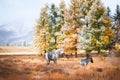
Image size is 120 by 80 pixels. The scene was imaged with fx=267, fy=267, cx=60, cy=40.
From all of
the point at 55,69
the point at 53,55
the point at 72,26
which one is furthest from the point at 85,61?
the point at 72,26

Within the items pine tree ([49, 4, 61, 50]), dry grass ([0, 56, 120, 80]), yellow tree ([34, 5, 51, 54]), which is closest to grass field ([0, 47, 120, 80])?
dry grass ([0, 56, 120, 80])

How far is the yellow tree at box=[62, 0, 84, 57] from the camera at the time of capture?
9477mm

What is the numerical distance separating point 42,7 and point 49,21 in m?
0.59

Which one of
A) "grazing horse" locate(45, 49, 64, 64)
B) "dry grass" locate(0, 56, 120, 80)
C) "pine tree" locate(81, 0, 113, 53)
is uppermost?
"pine tree" locate(81, 0, 113, 53)

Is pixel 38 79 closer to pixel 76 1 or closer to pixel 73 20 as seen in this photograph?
pixel 73 20

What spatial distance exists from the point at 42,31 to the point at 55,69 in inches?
55.8

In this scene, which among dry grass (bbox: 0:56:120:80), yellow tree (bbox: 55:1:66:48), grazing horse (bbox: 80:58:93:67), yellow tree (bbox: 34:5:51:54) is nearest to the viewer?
dry grass (bbox: 0:56:120:80)

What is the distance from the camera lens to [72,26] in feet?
31.7

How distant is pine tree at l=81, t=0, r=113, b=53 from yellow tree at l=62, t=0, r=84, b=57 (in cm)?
31

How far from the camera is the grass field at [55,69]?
8.52 metres

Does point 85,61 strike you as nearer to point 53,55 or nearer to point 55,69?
point 55,69

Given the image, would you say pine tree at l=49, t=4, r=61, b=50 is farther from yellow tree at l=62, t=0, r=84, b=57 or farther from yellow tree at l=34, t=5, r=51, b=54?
yellow tree at l=62, t=0, r=84, b=57

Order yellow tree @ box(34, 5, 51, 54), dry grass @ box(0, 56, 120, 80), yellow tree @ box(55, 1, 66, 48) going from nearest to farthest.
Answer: dry grass @ box(0, 56, 120, 80) < yellow tree @ box(34, 5, 51, 54) < yellow tree @ box(55, 1, 66, 48)

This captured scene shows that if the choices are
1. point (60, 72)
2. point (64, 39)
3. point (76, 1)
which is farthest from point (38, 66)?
point (76, 1)
